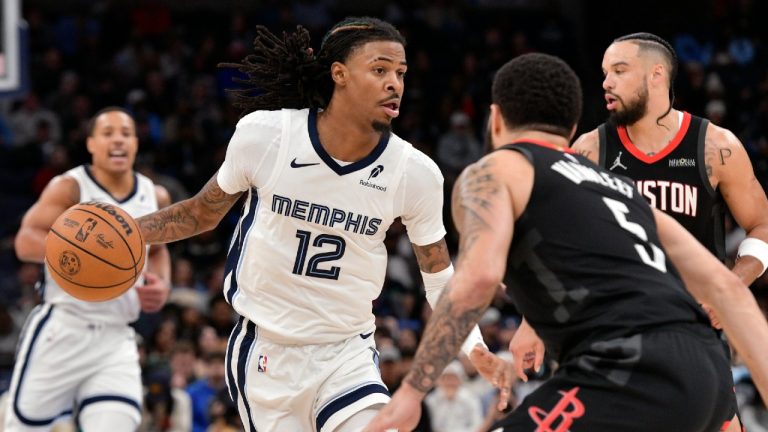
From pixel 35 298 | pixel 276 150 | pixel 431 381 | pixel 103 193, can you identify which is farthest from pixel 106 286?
pixel 35 298

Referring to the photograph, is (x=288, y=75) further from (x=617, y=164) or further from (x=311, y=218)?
(x=617, y=164)

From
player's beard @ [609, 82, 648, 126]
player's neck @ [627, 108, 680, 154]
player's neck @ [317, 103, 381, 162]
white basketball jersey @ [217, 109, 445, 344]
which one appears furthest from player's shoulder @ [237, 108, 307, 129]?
player's neck @ [627, 108, 680, 154]

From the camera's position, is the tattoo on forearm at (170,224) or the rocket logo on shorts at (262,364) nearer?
the rocket logo on shorts at (262,364)

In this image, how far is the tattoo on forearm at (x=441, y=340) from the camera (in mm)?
3479

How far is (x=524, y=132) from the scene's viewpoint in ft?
12.4

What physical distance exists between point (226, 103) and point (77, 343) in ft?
31.2

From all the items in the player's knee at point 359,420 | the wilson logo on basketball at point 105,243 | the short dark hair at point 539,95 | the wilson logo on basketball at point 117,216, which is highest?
the short dark hair at point 539,95

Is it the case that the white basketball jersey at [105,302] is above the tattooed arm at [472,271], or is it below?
below

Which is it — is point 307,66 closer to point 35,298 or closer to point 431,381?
point 431,381

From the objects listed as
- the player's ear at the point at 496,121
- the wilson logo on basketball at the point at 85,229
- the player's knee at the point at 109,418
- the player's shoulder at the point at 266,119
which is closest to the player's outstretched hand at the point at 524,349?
the player's ear at the point at 496,121

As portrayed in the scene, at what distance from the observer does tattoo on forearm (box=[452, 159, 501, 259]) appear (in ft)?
11.5

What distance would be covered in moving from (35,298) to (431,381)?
29.5ft

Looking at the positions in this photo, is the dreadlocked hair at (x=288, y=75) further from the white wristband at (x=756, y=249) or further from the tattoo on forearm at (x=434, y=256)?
the white wristband at (x=756, y=249)

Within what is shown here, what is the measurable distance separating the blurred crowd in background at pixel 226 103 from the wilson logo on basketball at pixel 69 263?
16.6ft
